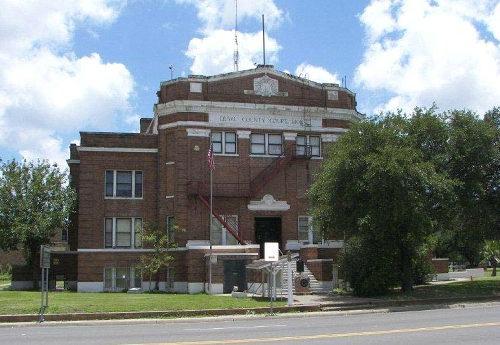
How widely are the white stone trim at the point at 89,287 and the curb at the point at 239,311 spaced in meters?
16.4

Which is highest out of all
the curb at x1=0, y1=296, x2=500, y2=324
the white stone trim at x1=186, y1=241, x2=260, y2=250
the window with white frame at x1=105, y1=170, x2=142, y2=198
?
the window with white frame at x1=105, y1=170, x2=142, y2=198

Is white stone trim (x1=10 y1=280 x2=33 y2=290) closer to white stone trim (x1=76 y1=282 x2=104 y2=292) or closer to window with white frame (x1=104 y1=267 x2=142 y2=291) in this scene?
white stone trim (x1=76 y1=282 x2=104 y2=292)

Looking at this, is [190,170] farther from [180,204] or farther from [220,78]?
[220,78]

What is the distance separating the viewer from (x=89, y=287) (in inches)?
1549

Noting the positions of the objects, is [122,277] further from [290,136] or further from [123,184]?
[290,136]

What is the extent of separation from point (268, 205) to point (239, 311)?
53.5ft

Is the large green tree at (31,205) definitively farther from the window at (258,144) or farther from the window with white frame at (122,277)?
the window at (258,144)

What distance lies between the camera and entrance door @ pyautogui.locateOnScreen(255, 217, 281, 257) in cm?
4144


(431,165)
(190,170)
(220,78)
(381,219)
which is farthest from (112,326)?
(220,78)

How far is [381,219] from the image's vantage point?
2941 cm

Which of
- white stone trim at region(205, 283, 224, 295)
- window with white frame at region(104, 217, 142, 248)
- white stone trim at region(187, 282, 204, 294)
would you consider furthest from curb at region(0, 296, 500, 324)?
window with white frame at region(104, 217, 142, 248)

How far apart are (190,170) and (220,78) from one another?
611 centimetres

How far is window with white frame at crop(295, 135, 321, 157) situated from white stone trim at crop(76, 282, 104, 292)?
14.8 meters

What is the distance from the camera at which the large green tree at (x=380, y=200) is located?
29000mm
